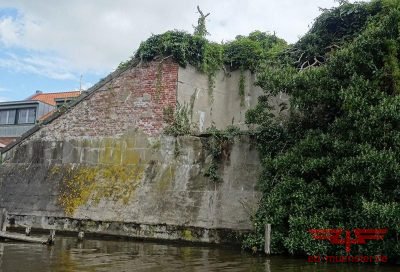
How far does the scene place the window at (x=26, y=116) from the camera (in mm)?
33766

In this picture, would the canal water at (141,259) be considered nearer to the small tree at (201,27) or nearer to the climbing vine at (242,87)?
the climbing vine at (242,87)

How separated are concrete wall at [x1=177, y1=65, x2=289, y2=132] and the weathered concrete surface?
189 centimetres

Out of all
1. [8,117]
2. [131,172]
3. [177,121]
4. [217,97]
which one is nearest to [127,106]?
[177,121]

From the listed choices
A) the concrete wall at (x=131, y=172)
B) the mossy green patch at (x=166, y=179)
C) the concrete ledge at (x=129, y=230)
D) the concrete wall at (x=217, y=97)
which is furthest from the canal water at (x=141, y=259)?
the concrete wall at (x=217, y=97)

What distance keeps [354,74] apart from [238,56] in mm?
6969

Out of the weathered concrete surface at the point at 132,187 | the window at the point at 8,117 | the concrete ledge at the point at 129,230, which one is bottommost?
the concrete ledge at the point at 129,230

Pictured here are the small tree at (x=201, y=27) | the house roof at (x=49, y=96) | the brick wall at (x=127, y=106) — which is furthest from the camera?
the house roof at (x=49, y=96)

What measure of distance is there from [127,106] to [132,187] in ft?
10.1

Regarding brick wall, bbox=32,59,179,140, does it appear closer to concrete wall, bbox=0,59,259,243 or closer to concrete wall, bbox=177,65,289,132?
concrete wall, bbox=0,59,259,243

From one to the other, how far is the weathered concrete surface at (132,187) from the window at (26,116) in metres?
16.7

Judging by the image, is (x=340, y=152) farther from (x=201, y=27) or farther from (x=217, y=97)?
(x=201, y=27)

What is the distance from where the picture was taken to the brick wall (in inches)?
624

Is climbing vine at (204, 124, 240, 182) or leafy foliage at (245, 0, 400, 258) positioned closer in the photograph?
leafy foliage at (245, 0, 400, 258)

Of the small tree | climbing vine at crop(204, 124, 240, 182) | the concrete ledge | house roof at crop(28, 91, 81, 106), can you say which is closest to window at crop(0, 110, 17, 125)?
house roof at crop(28, 91, 81, 106)
